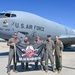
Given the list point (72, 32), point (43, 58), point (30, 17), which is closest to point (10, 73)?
point (43, 58)

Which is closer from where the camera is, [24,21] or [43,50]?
[43,50]

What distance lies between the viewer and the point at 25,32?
51.4 feet

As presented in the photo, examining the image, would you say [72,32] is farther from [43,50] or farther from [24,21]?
[43,50]

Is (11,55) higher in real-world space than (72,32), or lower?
lower

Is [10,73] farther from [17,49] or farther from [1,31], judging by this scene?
[1,31]

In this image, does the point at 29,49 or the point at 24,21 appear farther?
the point at 24,21

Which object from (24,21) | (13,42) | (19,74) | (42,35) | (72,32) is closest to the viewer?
(19,74)

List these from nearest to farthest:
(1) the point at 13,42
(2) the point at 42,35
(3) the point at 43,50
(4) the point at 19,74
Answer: (4) the point at 19,74, (1) the point at 13,42, (3) the point at 43,50, (2) the point at 42,35

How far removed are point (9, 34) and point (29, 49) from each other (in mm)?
5948

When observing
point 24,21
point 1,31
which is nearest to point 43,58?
point 1,31

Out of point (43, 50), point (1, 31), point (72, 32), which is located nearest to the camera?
point (43, 50)

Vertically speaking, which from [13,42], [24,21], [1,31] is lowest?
[13,42]

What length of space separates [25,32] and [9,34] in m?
1.72

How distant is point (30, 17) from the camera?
1639cm
